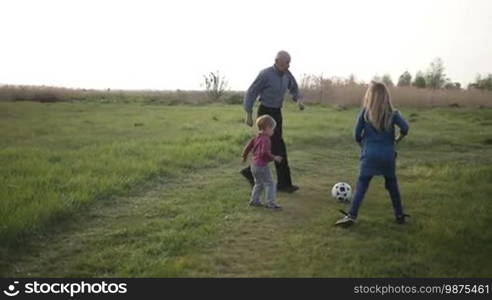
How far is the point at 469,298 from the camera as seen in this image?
17.3 feet

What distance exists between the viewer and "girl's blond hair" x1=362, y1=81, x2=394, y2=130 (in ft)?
24.3

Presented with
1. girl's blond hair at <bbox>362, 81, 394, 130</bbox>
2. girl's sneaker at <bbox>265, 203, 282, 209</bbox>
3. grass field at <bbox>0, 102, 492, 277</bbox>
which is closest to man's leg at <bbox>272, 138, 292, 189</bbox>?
grass field at <bbox>0, 102, 492, 277</bbox>

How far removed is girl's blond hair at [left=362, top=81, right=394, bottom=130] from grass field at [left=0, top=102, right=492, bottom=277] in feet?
4.49

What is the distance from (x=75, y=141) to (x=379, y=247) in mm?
12355

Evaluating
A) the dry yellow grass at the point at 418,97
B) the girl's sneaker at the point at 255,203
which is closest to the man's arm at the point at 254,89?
the girl's sneaker at the point at 255,203

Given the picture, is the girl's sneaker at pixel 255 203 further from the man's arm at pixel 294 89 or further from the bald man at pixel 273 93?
the man's arm at pixel 294 89

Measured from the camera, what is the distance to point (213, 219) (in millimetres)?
7957

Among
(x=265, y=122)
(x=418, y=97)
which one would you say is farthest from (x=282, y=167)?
(x=418, y=97)

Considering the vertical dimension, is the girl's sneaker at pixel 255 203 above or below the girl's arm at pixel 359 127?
below

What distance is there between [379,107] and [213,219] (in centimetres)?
269

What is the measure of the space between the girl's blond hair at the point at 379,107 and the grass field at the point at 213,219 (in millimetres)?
1368

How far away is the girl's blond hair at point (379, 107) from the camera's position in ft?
24.3

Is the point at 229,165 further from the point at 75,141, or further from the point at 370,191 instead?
the point at 75,141

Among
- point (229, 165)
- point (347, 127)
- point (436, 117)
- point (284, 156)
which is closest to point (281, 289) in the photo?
point (284, 156)
